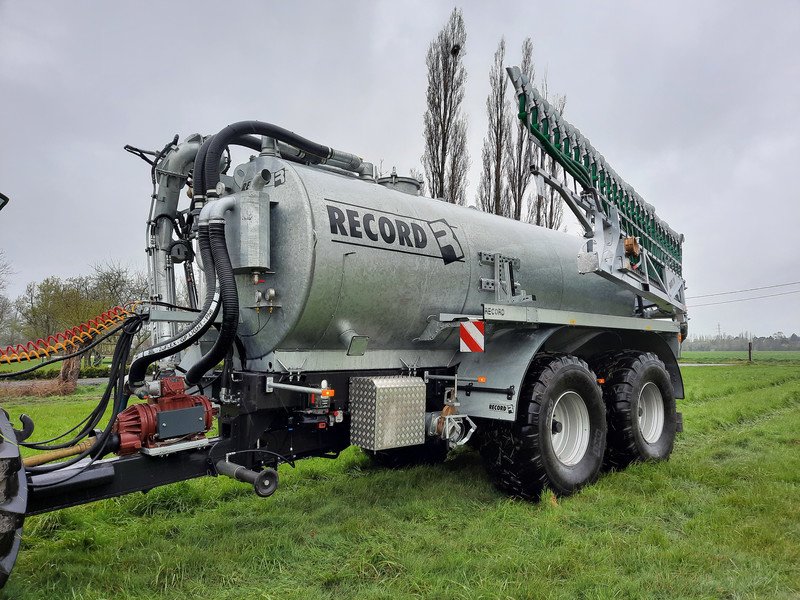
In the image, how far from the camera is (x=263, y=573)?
149 inches

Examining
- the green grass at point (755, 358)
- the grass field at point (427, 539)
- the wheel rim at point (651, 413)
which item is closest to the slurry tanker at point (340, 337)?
the wheel rim at point (651, 413)

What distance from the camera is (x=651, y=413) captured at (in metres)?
7.22

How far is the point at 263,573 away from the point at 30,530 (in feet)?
6.79

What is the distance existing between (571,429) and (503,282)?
1631 mm

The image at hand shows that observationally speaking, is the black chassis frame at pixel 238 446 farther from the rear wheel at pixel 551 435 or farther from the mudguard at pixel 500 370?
the rear wheel at pixel 551 435

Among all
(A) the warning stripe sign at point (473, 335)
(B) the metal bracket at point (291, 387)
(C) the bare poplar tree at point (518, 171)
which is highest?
(C) the bare poplar tree at point (518, 171)

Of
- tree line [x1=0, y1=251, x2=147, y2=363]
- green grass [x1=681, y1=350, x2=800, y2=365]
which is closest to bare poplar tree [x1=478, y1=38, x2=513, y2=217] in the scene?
tree line [x1=0, y1=251, x2=147, y2=363]

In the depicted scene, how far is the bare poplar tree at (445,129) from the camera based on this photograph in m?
19.0

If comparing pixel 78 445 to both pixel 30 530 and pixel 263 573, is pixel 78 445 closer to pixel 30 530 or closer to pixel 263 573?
pixel 30 530

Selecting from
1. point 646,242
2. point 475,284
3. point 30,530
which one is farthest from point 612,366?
point 30,530

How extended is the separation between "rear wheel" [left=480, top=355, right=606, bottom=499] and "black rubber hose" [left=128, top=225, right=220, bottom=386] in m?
2.67

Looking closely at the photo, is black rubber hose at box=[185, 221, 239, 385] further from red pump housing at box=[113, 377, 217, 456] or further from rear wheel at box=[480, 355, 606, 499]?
rear wheel at box=[480, 355, 606, 499]

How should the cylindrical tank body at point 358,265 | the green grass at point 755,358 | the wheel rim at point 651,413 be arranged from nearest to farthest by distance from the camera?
the cylindrical tank body at point 358,265
the wheel rim at point 651,413
the green grass at point 755,358

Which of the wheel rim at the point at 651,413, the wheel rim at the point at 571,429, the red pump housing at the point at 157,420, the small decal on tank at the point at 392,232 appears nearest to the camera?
the red pump housing at the point at 157,420
